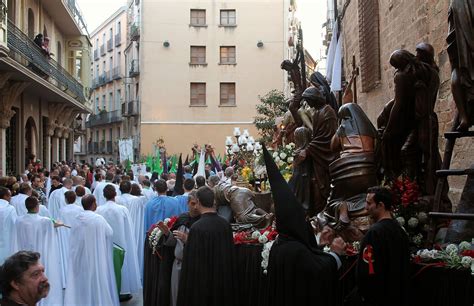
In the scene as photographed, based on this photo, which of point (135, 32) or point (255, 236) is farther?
point (135, 32)

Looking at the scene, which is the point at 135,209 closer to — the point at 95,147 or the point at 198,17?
the point at 198,17

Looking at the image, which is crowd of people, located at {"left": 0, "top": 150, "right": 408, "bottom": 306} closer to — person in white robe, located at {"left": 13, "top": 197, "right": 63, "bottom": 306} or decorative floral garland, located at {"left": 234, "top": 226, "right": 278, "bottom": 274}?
person in white robe, located at {"left": 13, "top": 197, "right": 63, "bottom": 306}

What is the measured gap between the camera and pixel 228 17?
40.5 m

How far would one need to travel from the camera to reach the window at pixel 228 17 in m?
40.4

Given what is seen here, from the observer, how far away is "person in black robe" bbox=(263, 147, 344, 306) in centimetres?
482

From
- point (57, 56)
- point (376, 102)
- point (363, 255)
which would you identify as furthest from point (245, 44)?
point (363, 255)

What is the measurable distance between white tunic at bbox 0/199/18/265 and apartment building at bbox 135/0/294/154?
100ft

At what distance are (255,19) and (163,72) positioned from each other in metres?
6.81

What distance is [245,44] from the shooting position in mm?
40094

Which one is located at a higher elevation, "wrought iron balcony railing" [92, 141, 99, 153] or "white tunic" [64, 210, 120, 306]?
"wrought iron balcony railing" [92, 141, 99, 153]

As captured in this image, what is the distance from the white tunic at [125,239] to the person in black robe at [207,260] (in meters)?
4.05

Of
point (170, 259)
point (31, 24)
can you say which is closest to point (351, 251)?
point (170, 259)

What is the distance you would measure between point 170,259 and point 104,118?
49.2 metres

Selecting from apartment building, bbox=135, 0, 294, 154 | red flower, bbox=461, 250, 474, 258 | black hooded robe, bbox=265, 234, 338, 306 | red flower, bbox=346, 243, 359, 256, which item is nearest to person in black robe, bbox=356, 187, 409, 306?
black hooded robe, bbox=265, 234, 338, 306
